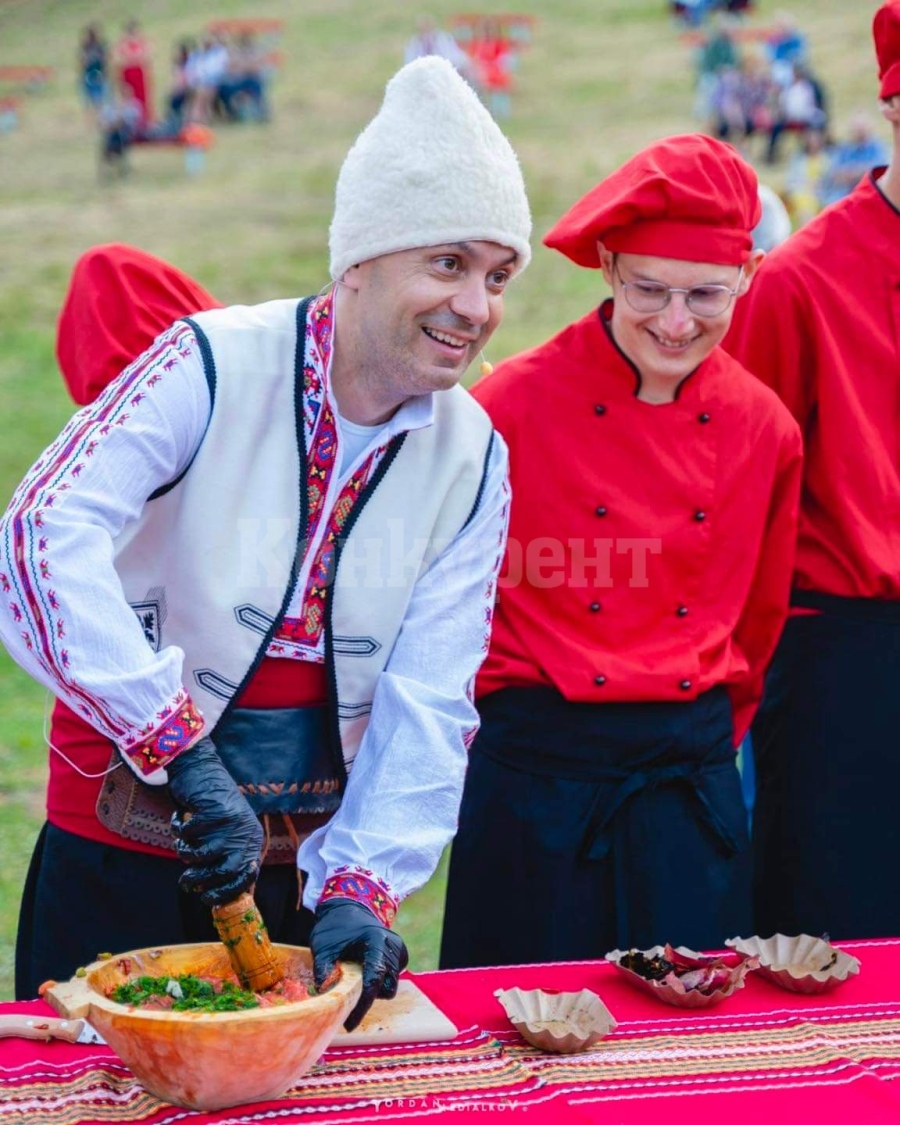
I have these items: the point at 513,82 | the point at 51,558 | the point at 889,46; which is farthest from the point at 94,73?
the point at 51,558

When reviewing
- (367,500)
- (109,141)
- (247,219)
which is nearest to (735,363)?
(367,500)

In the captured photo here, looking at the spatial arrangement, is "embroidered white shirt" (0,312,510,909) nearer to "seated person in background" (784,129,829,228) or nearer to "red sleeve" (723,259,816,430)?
"red sleeve" (723,259,816,430)

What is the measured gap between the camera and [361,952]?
1940mm

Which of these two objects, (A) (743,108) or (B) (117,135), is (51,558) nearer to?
(A) (743,108)

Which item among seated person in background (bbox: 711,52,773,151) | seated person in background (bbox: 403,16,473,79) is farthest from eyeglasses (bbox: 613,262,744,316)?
seated person in background (bbox: 403,16,473,79)

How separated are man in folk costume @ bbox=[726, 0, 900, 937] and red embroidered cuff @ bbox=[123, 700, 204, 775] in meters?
1.54

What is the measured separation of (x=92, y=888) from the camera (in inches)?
93.2

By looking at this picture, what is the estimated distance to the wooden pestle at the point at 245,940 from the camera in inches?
73.4

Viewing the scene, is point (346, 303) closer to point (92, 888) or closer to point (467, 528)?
point (467, 528)

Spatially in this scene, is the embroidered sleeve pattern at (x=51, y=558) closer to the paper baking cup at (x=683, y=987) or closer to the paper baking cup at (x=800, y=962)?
the paper baking cup at (x=683, y=987)

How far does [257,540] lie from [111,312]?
A: 120 centimetres

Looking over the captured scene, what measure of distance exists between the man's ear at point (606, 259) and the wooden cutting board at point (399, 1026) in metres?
1.39

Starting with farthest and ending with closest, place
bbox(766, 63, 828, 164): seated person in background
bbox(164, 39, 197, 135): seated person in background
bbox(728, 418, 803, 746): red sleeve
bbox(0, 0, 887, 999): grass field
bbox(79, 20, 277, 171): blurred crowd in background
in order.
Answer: bbox(79, 20, 277, 171): blurred crowd in background → bbox(164, 39, 197, 135): seated person in background → bbox(766, 63, 828, 164): seated person in background → bbox(0, 0, 887, 999): grass field → bbox(728, 418, 803, 746): red sleeve

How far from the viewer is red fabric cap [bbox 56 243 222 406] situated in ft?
10.4
